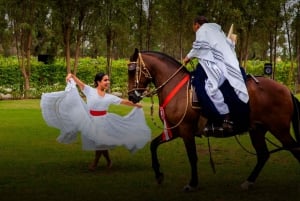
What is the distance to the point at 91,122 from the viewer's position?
34.8ft

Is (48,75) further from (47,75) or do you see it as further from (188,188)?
(188,188)

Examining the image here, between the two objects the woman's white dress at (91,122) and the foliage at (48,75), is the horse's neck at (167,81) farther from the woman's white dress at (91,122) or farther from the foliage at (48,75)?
the foliage at (48,75)

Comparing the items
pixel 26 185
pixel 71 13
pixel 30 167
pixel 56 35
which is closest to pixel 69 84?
pixel 30 167

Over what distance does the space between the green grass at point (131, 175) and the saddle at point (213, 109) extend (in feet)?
3.20

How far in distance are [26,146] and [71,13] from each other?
2205 centimetres

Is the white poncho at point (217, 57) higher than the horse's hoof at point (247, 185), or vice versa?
the white poncho at point (217, 57)

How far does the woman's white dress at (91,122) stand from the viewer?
34.6 ft

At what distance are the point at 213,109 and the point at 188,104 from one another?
438 mm

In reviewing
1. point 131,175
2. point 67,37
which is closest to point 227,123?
point 131,175

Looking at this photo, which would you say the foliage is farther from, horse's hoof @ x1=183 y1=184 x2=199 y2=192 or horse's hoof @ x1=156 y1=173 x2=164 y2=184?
horse's hoof @ x1=183 y1=184 x2=199 y2=192

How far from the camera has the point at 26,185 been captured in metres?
9.29

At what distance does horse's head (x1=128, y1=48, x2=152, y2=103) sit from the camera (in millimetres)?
9328

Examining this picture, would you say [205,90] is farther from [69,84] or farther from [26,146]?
[26,146]

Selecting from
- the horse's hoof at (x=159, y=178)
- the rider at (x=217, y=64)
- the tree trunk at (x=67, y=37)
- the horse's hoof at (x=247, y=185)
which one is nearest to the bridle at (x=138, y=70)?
the rider at (x=217, y=64)
